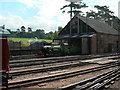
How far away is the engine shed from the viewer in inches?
1118

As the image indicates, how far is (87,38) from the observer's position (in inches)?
1174

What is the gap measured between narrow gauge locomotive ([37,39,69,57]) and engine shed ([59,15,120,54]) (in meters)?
2.15

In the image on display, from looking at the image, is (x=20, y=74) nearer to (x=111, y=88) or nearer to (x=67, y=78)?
(x=67, y=78)

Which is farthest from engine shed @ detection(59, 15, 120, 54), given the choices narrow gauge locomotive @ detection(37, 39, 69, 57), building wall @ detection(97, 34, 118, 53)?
narrow gauge locomotive @ detection(37, 39, 69, 57)

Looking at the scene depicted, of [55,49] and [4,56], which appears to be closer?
[4,56]

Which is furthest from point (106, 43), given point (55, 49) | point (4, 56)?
point (4, 56)

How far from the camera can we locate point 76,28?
35.8 metres

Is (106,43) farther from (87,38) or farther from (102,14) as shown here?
(102,14)

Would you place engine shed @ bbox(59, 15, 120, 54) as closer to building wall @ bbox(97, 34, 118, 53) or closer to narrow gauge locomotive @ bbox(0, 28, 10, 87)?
building wall @ bbox(97, 34, 118, 53)

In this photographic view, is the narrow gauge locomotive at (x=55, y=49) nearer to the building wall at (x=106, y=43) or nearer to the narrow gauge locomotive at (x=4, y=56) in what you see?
the building wall at (x=106, y=43)

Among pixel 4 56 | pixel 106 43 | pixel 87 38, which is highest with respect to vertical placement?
pixel 87 38

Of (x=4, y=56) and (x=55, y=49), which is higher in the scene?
(x=4, y=56)

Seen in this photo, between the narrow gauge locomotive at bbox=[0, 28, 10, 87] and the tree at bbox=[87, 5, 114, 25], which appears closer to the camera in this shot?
the narrow gauge locomotive at bbox=[0, 28, 10, 87]

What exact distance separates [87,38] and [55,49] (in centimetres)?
1059
